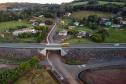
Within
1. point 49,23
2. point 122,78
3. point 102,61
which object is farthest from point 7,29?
point 122,78

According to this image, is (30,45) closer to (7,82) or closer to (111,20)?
(7,82)

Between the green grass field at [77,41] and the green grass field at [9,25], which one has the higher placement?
the green grass field at [9,25]

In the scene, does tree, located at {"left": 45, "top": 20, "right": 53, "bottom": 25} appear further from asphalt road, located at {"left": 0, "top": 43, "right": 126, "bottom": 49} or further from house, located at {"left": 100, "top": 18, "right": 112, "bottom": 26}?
asphalt road, located at {"left": 0, "top": 43, "right": 126, "bottom": 49}

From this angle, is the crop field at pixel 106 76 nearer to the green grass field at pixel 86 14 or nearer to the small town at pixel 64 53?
the small town at pixel 64 53

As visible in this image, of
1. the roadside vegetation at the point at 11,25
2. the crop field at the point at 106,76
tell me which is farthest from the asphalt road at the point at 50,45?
the roadside vegetation at the point at 11,25

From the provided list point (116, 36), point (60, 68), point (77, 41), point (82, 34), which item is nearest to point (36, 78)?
point (60, 68)

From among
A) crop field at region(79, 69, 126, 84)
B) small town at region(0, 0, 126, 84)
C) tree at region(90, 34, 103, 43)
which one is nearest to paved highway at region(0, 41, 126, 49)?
small town at region(0, 0, 126, 84)
